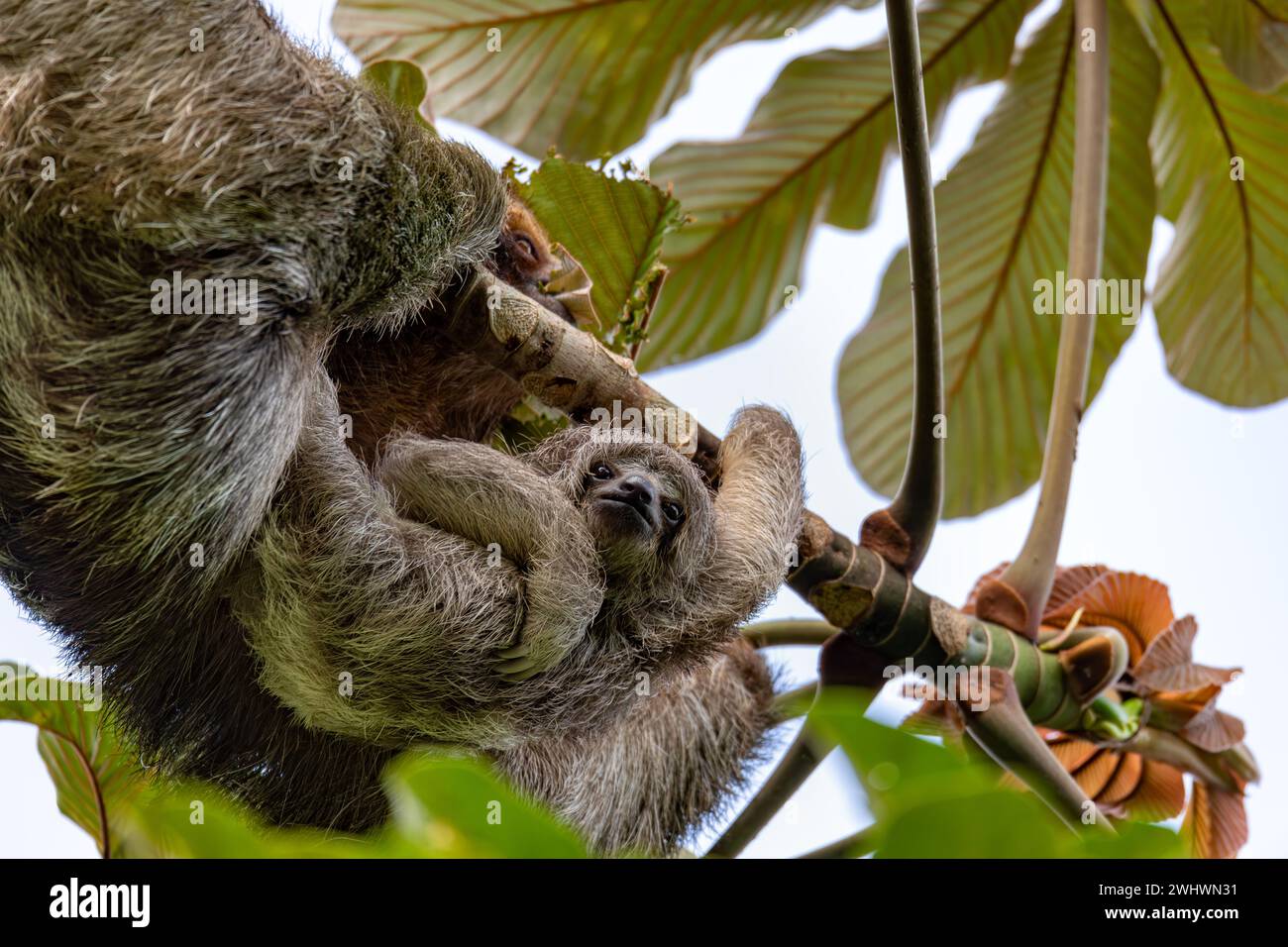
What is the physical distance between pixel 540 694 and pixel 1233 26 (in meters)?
2.43

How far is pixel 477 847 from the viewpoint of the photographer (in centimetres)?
69

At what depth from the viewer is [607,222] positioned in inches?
85.4

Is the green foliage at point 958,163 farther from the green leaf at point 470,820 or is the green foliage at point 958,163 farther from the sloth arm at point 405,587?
the green leaf at point 470,820

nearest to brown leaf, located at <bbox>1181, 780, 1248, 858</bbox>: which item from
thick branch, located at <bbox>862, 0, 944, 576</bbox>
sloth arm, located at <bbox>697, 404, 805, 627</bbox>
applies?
thick branch, located at <bbox>862, 0, 944, 576</bbox>

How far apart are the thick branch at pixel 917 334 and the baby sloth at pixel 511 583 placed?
0.21m

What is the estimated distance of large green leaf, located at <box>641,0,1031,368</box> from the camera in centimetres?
323

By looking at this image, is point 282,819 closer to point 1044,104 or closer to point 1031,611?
point 1031,611

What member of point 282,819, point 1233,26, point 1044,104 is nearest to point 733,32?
point 1044,104

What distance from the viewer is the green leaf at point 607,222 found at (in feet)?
6.99

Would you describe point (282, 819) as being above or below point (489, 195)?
below

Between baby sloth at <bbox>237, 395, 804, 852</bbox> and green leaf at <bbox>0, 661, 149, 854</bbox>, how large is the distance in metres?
0.44

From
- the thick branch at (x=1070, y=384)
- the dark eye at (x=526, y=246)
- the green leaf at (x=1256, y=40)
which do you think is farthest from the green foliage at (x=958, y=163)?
the dark eye at (x=526, y=246)

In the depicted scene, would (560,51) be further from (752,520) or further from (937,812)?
(937,812)
